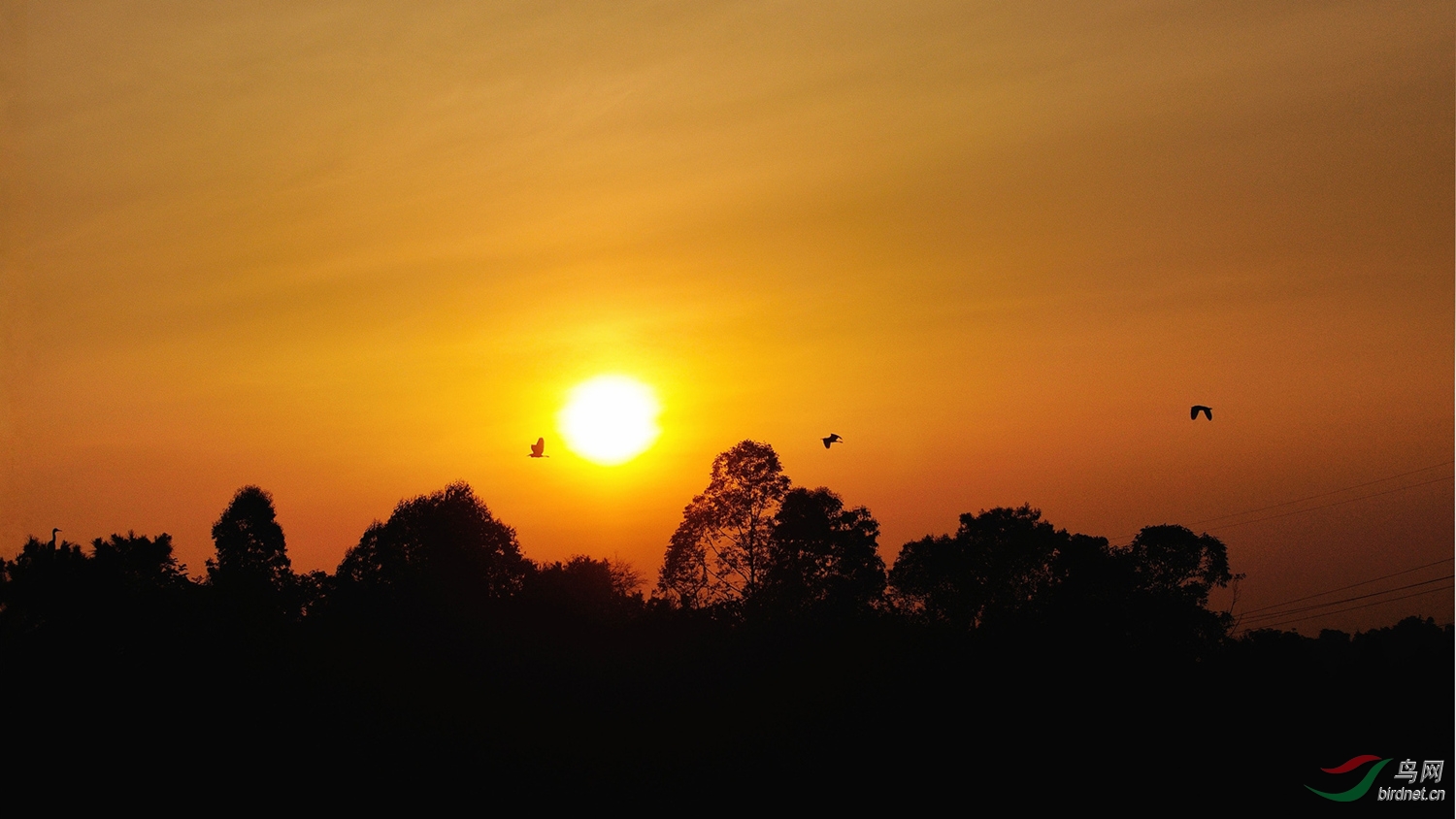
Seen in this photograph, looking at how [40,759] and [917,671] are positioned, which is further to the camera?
[917,671]

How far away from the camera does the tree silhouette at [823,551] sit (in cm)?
8469

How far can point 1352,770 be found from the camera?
49719 millimetres

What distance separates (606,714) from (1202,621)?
61.0 m

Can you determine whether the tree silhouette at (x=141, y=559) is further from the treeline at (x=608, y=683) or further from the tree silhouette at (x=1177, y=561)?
the tree silhouette at (x=1177, y=561)

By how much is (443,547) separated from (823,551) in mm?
37833

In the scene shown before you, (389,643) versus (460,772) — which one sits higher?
(389,643)

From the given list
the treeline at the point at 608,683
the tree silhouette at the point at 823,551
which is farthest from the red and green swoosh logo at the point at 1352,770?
the tree silhouette at the point at 823,551

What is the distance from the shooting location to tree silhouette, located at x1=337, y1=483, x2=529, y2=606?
105062 millimetres

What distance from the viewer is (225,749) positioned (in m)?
46.2

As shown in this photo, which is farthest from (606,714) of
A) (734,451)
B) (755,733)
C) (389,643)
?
(734,451)

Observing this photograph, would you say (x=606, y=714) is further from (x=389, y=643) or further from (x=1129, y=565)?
(x=1129, y=565)

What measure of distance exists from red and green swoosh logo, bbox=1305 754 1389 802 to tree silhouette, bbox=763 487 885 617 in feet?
115

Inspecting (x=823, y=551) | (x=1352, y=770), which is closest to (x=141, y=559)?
(x=823, y=551)

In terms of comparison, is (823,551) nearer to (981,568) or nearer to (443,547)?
(981,568)
